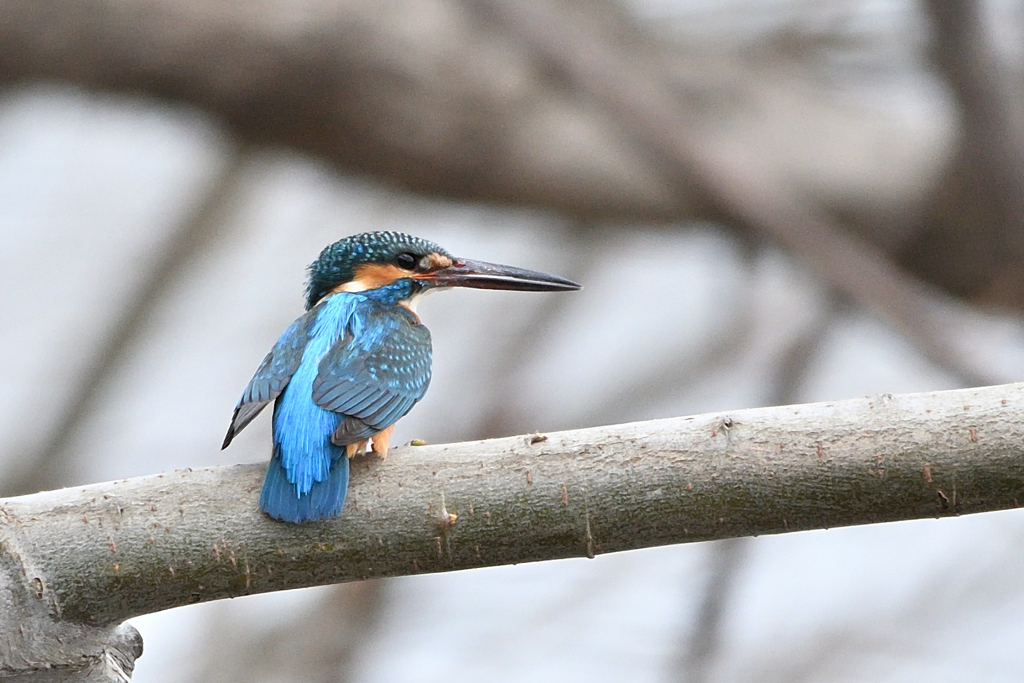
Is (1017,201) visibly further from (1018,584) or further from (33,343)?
(33,343)

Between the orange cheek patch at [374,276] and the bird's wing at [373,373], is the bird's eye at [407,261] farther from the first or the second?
the bird's wing at [373,373]

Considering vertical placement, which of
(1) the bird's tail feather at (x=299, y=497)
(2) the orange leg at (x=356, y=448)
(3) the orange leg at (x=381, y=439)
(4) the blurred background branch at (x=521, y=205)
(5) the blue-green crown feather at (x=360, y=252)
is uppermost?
(4) the blurred background branch at (x=521, y=205)

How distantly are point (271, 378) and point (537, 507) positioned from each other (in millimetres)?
665

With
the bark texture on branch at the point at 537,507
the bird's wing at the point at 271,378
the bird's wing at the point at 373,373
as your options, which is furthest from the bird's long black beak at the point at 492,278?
the bark texture on branch at the point at 537,507

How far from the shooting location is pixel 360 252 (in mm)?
2582

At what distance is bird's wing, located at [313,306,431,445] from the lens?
1.95 m

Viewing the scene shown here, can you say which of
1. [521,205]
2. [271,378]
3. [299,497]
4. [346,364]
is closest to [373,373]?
[346,364]

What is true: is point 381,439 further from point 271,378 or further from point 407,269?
point 407,269

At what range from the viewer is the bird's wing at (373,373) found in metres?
1.95

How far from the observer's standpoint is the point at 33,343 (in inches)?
185

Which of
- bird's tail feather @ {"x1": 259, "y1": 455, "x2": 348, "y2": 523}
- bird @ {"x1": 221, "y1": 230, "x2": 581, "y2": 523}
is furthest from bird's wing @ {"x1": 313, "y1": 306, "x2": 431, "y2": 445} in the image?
bird's tail feather @ {"x1": 259, "y1": 455, "x2": 348, "y2": 523}

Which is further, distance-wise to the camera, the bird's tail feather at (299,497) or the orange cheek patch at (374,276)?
the orange cheek patch at (374,276)

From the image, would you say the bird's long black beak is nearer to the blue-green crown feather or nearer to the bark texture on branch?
the blue-green crown feather

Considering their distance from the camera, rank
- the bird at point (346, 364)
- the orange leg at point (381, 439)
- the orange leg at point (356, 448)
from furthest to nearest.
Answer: the orange leg at point (381, 439) < the orange leg at point (356, 448) < the bird at point (346, 364)
